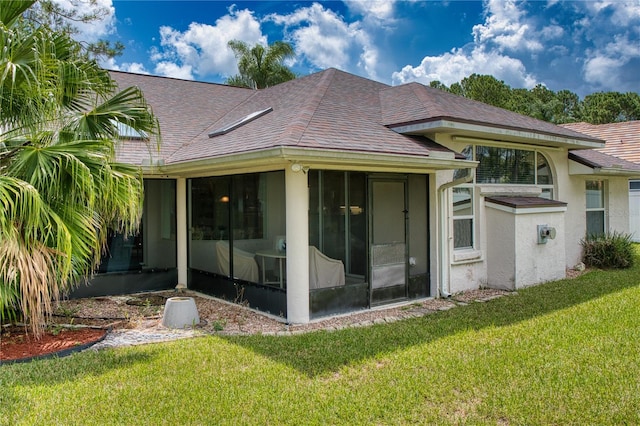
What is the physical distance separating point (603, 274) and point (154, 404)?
11987mm

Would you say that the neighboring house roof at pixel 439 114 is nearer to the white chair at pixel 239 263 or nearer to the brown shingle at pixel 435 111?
the brown shingle at pixel 435 111

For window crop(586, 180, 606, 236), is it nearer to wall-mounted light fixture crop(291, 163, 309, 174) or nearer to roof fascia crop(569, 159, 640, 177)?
roof fascia crop(569, 159, 640, 177)

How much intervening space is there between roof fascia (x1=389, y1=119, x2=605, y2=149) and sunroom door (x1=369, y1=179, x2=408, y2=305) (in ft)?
3.90

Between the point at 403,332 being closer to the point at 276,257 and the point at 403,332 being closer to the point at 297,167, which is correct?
the point at 276,257

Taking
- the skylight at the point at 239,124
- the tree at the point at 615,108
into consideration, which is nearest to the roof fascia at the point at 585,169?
the skylight at the point at 239,124

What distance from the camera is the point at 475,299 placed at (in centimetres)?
981

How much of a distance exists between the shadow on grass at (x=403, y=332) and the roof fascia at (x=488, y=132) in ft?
11.4

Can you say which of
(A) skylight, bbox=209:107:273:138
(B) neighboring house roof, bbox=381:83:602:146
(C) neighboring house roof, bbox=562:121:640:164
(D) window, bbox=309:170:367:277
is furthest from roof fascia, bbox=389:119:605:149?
(C) neighboring house roof, bbox=562:121:640:164

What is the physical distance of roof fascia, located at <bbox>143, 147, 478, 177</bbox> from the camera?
23.9ft

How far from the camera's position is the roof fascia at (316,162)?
7.28 metres

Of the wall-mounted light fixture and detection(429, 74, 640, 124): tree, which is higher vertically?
detection(429, 74, 640, 124): tree

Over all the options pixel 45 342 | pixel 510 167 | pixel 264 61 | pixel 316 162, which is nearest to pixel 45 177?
pixel 45 342

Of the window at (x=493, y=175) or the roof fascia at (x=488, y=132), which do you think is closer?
the roof fascia at (x=488, y=132)

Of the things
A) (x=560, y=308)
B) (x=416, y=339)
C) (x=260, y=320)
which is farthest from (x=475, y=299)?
(x=260, y=320)
